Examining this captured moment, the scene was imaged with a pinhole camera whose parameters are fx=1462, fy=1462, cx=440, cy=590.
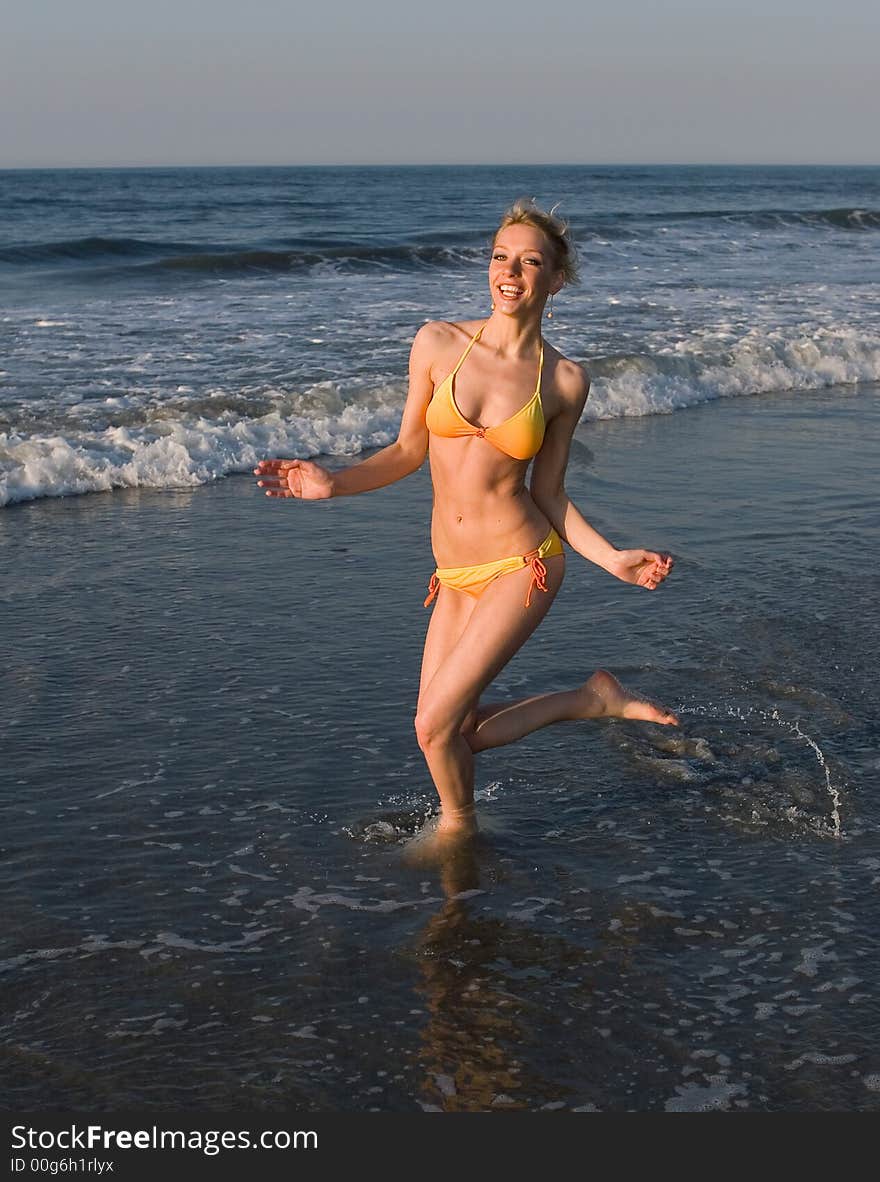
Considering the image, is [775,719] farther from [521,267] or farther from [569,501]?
[521,267]

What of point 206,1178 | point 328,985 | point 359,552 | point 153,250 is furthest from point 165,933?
point 153,250

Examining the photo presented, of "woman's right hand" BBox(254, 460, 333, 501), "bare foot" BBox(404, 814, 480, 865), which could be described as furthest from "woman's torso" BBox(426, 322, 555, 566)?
"bare foot" BBox(404, 814, 480, 865)

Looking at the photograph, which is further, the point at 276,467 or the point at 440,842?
the point at 440,842

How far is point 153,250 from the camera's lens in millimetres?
29891

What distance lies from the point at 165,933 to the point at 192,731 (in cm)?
172

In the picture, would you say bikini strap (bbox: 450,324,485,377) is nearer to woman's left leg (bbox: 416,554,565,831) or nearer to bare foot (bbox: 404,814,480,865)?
woman's left leg (bbox: 416,554,565,831)

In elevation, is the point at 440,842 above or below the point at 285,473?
below

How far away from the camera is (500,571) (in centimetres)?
488

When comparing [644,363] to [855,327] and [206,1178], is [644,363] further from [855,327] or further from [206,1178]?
[206,1178]

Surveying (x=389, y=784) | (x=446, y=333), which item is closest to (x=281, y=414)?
(x=389, y=784)

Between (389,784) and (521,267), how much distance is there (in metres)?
2.19

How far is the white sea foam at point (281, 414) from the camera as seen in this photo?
1084 cm

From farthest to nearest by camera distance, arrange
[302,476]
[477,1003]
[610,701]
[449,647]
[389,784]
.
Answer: [389,784] → [610,701] → [449,647] → [302,476] → [477,1003]

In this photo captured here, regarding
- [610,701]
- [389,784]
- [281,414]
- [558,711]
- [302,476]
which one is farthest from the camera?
[281,414]
